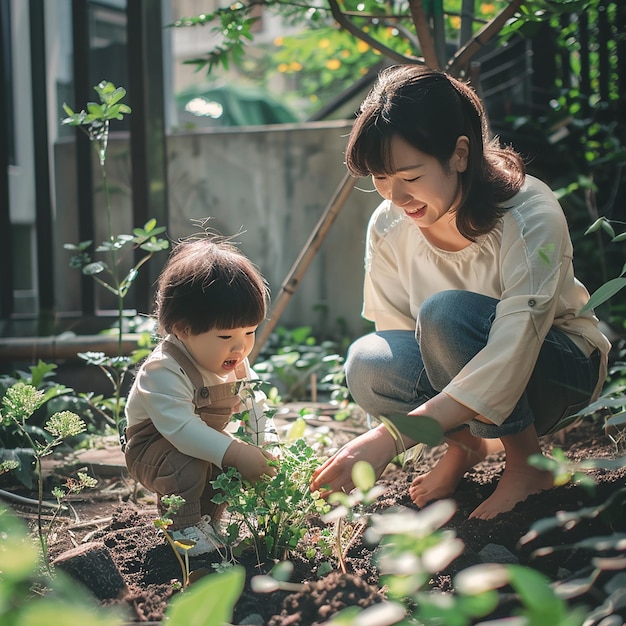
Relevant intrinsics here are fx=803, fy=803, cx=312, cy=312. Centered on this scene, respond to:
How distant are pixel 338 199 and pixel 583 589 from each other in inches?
77.7

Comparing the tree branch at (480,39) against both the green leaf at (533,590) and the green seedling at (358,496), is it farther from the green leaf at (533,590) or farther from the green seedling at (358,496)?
the green leaf at (533,590)

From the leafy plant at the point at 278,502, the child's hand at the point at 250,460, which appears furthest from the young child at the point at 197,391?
the leafy plant at the point at 278,502

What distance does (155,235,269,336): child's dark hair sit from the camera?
1759mm

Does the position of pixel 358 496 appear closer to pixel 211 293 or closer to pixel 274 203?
pixel 211 293

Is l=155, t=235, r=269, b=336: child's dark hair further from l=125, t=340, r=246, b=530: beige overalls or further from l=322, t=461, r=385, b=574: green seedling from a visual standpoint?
l=322, t=461, r=385, b=574: green seedling

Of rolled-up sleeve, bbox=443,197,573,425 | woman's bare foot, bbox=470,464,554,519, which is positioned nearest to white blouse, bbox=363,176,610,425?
rolled-up sleeve, bbox=443,197,573,425

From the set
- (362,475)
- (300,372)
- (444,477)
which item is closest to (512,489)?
(444,477)

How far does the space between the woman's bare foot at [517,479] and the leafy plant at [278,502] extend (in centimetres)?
45

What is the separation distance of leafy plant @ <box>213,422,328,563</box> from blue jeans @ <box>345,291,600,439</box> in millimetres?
471

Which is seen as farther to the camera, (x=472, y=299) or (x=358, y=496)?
(x=472, y=299)

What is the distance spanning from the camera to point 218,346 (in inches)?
70.1

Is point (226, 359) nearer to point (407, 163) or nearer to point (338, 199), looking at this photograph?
point (407, 163)

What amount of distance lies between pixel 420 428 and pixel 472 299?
83 cm

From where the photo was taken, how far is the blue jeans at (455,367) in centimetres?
183
